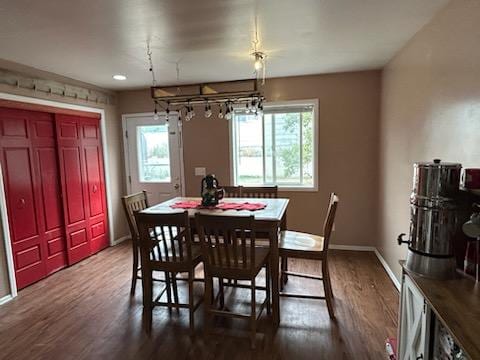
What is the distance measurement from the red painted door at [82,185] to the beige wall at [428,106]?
13.0 ft

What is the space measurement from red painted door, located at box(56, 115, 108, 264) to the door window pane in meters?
0.62

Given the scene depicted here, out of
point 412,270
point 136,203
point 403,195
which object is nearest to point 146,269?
point 136,203

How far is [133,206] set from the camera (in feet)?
10.5

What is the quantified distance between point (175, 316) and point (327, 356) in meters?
1.32

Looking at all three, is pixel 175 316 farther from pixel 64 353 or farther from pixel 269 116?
pixel 269 116

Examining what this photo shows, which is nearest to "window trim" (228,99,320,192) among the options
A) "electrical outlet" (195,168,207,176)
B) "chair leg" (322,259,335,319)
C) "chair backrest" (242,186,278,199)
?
"electrical outlet" (195,168,207,176)

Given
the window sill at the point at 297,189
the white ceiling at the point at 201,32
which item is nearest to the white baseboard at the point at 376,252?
the window sill at the point at 297,189

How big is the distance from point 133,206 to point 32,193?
4.06 feet

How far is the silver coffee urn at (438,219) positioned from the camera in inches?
56.2

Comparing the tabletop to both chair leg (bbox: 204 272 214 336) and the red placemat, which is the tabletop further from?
chair leg (bbox: 204 272 214 336)

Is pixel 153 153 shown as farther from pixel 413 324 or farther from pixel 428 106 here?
pixel 413 324

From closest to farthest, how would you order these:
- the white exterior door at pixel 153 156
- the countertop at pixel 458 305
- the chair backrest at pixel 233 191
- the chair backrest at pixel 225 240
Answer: the countertop at pixel 458 305
the chair backrest at pixel 225 240
the chair backrest at pixel 233 191
the white exterior door at pixel 153 156

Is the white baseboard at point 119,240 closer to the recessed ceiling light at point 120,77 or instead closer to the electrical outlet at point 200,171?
the electrical outlet at point 200,171

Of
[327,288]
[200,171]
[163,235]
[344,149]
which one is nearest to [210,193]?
[163,235]
